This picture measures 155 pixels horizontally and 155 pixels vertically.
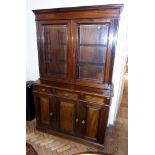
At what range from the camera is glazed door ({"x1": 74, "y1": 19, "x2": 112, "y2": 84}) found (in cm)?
167

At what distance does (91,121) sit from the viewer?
1849 mm

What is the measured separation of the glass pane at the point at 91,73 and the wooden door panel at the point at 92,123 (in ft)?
1.48

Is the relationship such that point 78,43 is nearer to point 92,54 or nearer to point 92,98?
point 92,54

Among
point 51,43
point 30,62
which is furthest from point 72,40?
point 30,62

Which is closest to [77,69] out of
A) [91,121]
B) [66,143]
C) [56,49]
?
[56,49]

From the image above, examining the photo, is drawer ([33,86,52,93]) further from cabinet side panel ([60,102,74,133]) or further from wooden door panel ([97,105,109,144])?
wooden door panel ([97,105,109,144])

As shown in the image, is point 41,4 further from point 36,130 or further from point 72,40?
point 36,130

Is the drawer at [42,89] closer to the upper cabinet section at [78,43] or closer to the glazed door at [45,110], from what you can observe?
the glazed door at [45,110]

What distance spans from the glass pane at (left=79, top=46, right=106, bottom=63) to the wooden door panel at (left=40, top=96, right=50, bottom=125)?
88 centimetres

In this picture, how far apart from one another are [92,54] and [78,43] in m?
0.26

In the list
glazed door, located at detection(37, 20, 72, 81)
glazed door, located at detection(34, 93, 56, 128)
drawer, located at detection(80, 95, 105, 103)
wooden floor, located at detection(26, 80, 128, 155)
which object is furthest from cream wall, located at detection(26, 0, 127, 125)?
glazed door, located at detection(34, 93, 56, 128)

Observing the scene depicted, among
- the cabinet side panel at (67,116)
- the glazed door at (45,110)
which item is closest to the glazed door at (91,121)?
the cabinet side panel at (67,116)

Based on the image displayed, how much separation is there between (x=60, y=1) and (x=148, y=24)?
2145 mm

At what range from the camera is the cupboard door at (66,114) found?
1.92 m
